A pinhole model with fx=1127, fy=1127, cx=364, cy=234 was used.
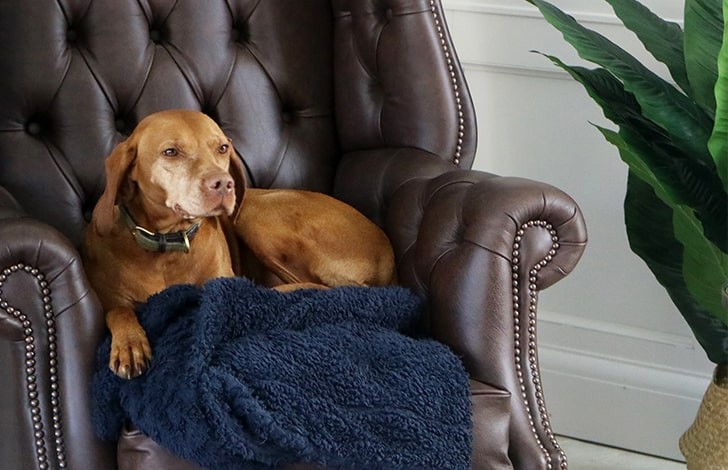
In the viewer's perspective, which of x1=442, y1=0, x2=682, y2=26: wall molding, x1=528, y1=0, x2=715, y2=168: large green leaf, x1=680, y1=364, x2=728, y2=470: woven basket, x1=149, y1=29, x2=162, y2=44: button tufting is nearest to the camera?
x1=528, y1=0, x2=715, y2=168: large green leaf

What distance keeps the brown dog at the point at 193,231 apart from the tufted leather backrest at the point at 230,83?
25cm

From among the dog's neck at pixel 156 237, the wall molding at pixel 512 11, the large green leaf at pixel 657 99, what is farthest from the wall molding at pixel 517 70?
the dog's neck at pixel 156 237

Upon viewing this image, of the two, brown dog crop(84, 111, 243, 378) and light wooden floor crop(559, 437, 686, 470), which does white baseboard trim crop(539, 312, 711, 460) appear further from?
brown dog crop(84, 111, 243, 378)

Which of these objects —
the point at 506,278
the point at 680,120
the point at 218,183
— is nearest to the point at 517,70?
the point at 680,120

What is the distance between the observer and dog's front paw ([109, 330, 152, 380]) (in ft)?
5.74

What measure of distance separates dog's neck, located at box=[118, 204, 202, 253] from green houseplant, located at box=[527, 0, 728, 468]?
765mm

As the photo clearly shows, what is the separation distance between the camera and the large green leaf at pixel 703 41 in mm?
1975

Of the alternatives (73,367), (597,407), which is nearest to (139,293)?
(73,367)

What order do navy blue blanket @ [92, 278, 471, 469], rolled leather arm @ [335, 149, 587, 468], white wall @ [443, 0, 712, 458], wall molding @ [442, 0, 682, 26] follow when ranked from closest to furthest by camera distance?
navy blue blanket @ [92, 278, 471, 469], rolled leather arm @ [335, 149, 587, 468], wall molding @ [442, 0, 682, 26], white wall @ [443, 0, 712, 458]

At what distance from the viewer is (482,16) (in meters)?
2.72

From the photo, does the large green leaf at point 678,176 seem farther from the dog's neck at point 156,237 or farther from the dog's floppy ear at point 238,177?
the dog's neck at point 156,237

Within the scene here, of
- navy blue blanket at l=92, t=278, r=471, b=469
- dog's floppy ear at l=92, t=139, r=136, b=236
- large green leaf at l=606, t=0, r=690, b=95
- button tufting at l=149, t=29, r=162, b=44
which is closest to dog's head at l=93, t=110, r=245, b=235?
dog's floppy ear at l=92, t=139, r=136, b=236

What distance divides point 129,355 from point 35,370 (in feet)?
0.50

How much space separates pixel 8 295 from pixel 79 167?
62cm
